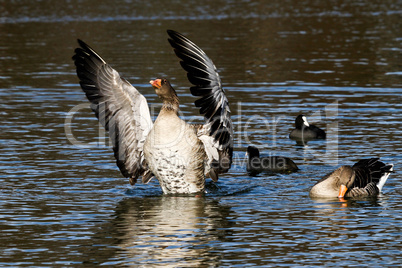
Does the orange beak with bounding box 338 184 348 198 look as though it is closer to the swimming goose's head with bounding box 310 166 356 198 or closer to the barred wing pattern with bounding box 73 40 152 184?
the swimming goose's head with bounding box 310 166 356 198

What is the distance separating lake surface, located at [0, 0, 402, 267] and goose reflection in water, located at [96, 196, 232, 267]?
3 cm

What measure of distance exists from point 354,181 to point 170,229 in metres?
3.88

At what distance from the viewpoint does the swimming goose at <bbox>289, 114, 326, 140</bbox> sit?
19.1 meters

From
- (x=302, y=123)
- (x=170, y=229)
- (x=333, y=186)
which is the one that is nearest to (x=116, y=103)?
(x=170, y=229)

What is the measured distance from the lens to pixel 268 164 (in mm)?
16156

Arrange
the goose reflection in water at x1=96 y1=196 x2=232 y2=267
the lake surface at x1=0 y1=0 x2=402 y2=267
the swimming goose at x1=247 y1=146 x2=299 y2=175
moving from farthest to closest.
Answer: the swimming goose at x1=247 y1=146 x2=299 y2=175 < the lake surface at x1=0 y1=0 x2=402 y2=267 < the goose reflection in water at x1=96 y1=196 x2=232 y2=267

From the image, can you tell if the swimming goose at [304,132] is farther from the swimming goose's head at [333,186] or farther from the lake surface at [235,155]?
the swimming goose's head at [333,186]

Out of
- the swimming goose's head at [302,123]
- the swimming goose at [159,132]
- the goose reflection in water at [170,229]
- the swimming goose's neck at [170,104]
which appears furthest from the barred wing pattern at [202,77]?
the swimming goose's head at [302,123]

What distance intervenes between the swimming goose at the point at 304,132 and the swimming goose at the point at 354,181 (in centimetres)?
458

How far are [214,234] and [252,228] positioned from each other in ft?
2.03

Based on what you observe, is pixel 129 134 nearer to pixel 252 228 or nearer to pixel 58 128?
pixel 252 228

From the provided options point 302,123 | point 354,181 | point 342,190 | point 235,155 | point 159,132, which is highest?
point 302,123

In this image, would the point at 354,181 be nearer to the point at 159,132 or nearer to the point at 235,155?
the point at 159,132

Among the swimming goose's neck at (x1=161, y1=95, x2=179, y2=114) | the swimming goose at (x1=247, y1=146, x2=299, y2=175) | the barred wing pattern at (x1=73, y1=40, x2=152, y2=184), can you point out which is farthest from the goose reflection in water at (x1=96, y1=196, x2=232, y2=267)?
the swimming goose at (x1=247, y1=146, x2=299, y2=175)
